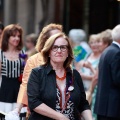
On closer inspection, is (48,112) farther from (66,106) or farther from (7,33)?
(7,33)

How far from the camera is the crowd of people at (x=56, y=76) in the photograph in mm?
5418

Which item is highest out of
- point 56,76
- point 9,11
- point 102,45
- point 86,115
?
point 9,11

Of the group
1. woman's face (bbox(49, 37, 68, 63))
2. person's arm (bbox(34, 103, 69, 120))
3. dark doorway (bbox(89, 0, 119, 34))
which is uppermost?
dark doorway (bbox(89, 0, 119, 34))

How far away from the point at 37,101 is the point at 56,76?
1.14ft

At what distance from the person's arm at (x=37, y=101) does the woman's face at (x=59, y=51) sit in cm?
24

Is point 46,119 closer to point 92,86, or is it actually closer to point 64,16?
point 92,86

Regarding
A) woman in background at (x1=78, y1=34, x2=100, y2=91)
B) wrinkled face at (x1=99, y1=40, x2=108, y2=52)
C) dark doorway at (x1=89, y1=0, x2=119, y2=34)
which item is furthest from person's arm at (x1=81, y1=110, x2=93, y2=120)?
dark doorway at (x1=89, y1=0, x2=119, y2=34)

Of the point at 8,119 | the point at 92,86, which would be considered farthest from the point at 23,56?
the point at 8,119

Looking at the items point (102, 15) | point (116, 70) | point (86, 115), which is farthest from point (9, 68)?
point (102, 15)

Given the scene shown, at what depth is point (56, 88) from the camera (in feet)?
17.8

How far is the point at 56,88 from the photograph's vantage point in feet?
17.8

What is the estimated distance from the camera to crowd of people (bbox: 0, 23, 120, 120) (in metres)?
5.42

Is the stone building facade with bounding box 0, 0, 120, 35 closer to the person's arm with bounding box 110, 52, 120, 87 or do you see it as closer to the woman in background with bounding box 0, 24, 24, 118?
the woman in background with bounding box 0, 24, 24, 118

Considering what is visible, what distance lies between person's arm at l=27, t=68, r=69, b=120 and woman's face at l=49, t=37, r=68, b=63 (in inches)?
9.6
